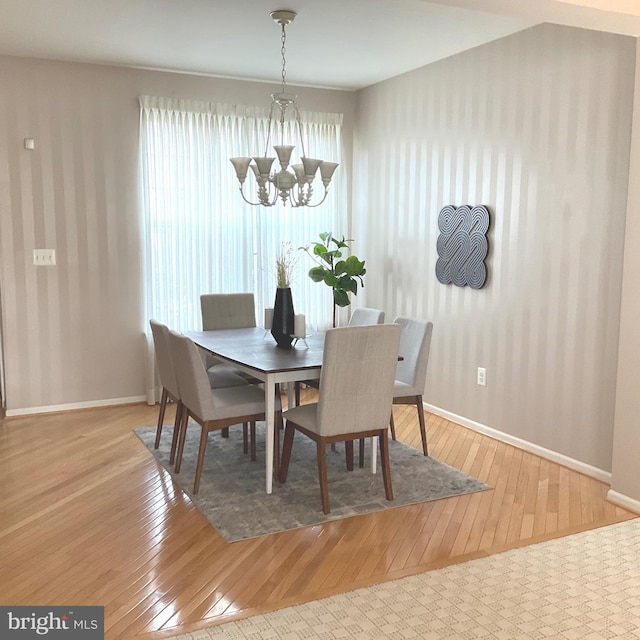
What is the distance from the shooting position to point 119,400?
18.5 feet

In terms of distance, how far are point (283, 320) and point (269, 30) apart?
6.20 ft

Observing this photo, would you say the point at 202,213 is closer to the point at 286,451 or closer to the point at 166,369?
the point at 166,369

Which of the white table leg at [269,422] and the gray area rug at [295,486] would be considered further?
the white table leg at [269,422]

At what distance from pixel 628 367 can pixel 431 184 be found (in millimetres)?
2337

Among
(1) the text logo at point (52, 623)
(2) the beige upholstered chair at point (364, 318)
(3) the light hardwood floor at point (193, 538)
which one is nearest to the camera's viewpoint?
(1) the text logo at point (52, 623)

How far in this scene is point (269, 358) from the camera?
3.80 metres

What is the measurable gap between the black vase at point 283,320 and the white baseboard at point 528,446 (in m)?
1.67

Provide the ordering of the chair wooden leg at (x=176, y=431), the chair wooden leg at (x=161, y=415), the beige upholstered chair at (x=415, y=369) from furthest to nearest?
the chair wooden leg at (x=161, y=415), the beige upholstered chair at (x=415, y=369), the chair wooden leg at (x=176, y=431)

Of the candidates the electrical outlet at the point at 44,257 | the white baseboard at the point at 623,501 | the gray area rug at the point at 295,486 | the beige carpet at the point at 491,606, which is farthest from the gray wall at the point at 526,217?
the electrical outlet at the point at 44,257

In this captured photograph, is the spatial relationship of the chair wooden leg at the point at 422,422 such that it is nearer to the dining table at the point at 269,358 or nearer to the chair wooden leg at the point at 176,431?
the dining table at the point at 269,358

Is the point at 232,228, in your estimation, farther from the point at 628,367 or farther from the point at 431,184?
the point at 628,367

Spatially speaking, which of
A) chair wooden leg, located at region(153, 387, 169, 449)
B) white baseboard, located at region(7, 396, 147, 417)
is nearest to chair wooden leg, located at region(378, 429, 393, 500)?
chair wooden leg, located at region(153, 387, 169, 449)

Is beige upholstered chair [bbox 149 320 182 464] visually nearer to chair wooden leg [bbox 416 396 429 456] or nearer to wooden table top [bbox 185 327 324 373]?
wooden table top [bbox 185 327 324 373]

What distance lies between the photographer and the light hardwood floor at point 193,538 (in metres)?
2.68
